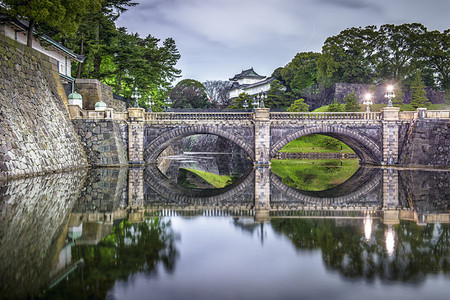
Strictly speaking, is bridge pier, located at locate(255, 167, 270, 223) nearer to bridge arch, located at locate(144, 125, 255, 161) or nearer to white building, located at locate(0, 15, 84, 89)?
bridge arch, located at locate(144, 125, 255, 161)

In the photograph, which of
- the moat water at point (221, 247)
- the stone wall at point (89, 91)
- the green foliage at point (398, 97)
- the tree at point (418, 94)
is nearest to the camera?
the moat water at point (221, 247)

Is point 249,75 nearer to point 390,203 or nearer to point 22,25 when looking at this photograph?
point 22,25

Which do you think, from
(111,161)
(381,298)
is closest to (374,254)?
(381,298)

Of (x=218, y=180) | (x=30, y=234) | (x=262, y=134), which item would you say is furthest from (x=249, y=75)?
(x=30, y=234)

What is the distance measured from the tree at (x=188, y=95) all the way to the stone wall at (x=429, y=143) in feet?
166

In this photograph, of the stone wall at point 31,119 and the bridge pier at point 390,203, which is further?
the stone wall at point 31,119

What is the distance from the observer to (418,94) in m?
53.8

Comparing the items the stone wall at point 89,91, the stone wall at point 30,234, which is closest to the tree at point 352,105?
the stone wall at point 89,91

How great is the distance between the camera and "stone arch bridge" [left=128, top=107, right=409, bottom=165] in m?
34.4

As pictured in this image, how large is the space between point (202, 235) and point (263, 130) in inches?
1007

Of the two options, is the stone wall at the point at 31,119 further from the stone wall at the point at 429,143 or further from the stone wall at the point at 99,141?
the stone wall at the point at 429,143

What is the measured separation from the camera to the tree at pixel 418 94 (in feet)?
175

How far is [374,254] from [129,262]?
5051 millimetres

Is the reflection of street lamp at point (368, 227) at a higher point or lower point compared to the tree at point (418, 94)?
lower
